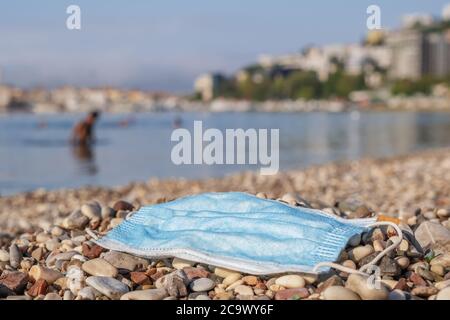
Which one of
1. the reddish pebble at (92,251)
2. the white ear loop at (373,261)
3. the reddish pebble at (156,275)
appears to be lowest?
the reddish pebble at (156,275)

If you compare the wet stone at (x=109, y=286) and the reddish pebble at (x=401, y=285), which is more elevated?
the wet stone at (x=109, y=286)

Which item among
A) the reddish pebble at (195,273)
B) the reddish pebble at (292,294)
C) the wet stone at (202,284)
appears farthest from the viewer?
the reddish pebble at (195,273)

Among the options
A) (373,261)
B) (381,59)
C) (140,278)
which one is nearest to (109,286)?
(140,278)

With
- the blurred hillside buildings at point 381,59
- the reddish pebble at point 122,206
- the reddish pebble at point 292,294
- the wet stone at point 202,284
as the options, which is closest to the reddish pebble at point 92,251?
the wet stone at point 202,284

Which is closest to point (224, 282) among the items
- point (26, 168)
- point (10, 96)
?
point (26, 168)

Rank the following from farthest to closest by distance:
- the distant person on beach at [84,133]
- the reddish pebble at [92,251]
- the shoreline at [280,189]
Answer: the distant person on beach at [84,133] < the shoreline at [280,189] < the reddish pebble at [92,251]

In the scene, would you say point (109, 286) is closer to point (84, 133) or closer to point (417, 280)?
point (417, 280)

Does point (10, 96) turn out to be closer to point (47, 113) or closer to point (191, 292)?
point (47, 113)

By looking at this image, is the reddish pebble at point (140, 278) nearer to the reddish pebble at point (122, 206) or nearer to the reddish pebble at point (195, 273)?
the reddish pebble at point (195, 273)
